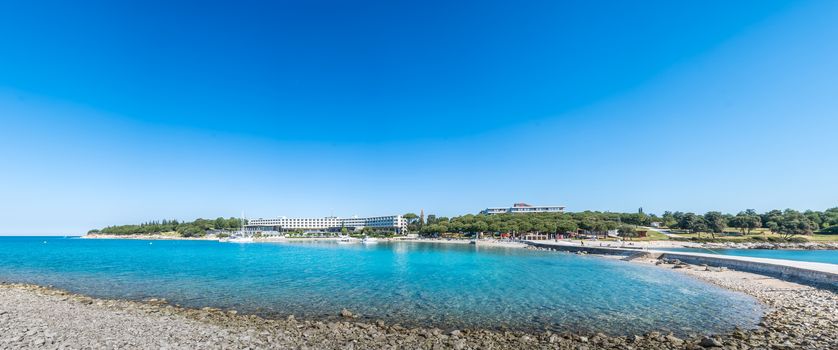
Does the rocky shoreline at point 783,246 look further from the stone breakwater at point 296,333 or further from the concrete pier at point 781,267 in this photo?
the stone breakwater at point 296,333

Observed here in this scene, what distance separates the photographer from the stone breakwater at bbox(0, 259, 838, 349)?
12.1 meters

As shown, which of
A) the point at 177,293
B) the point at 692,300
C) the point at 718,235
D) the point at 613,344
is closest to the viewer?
the point at 613,344

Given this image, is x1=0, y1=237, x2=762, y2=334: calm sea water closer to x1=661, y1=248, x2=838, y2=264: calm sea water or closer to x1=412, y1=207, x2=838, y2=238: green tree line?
x1=661, y1=248, x2=838, y2=264: calm sea water

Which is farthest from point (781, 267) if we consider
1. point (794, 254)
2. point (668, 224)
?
point (668, 224)

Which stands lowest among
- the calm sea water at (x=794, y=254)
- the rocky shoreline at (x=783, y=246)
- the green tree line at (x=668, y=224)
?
the rocky shoreline at (x=783, y=246)

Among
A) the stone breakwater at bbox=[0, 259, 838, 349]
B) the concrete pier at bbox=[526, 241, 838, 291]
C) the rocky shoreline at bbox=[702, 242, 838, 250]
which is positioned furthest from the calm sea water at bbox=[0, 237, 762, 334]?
the rocky shoreline at bbox=[702, 242, 838, 250]

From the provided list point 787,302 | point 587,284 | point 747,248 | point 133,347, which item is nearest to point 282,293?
point 133,347

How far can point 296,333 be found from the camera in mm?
13570

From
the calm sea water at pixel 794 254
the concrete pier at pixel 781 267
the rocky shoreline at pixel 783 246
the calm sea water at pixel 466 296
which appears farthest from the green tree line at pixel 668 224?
the calm sea water at pixel 466 296

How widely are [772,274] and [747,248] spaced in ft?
204

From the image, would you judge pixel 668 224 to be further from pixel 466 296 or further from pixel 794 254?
pixel 466 296

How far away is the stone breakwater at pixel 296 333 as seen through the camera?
39.6 ft

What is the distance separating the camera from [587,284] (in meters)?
27.3

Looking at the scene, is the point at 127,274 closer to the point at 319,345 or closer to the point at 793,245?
the point at 319,345
